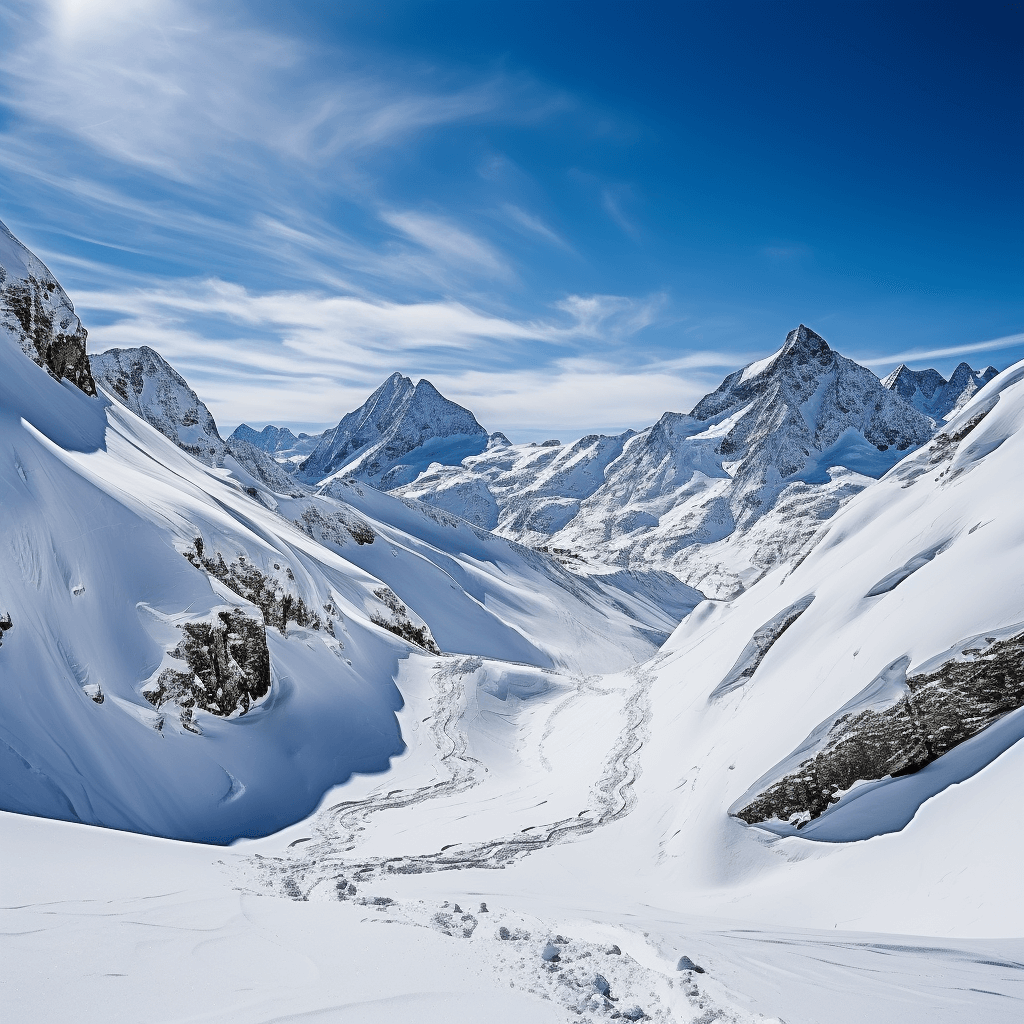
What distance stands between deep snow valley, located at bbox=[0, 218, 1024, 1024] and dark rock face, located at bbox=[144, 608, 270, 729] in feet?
0.43

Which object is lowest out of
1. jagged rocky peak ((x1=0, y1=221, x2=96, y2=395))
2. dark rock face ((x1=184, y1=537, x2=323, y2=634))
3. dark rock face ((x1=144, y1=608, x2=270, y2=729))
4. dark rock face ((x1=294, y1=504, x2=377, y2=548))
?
dark rock face ((x1=144, y1=608, x2=270, y2=729))

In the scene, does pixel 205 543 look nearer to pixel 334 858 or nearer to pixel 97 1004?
pixel 334 858

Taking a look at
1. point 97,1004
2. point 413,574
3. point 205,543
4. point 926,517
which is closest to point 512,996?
point 97,1004

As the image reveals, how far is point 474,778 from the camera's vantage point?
27.5m

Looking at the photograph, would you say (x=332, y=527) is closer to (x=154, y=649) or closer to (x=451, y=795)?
(x=154, y=649)

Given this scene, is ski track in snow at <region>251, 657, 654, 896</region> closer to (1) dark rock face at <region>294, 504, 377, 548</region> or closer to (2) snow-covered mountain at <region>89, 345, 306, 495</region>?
(1) dark rock face at <region>294, 504, 377, 548</region>

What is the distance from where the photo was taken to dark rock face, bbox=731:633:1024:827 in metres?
13.7

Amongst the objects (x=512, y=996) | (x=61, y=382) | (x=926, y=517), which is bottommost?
(x=512, y=996)

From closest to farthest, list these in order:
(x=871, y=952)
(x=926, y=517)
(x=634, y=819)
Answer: (x=871, y=952)
(x=634, y=819)
(x=926, y=517)

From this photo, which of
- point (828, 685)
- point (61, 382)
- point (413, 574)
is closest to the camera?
point (828, 685)

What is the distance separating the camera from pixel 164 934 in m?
7.34

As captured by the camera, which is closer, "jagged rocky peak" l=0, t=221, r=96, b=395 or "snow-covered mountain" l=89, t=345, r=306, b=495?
"jagged rocky peak" l=0, t=221, r=96, b=395

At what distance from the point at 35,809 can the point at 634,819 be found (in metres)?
18.3

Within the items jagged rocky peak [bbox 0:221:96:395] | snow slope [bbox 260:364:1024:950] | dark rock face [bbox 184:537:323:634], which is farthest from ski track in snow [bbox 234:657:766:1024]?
jagged rocky peak [bbox 0:221:96:395]
